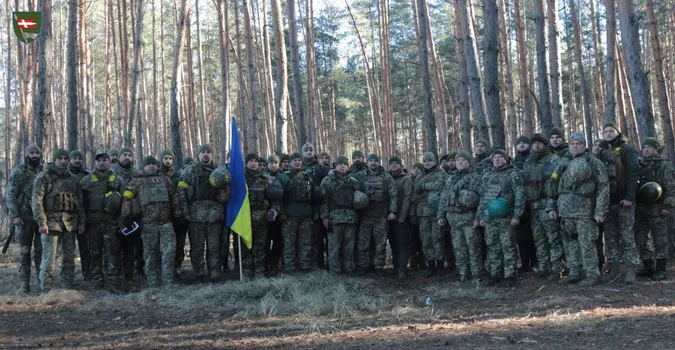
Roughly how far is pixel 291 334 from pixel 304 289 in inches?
81.1

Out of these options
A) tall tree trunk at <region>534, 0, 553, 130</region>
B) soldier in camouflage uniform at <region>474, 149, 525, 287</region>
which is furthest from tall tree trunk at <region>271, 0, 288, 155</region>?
soldier in camouflage uniform at <region>474, 149, 525, 287</region>

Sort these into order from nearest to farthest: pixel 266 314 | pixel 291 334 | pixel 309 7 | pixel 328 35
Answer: pixel 291 334 < pixel 266 314 < pixel 309 7 < pixel 328 35

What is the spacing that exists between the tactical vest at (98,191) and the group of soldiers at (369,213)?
0.07 ft

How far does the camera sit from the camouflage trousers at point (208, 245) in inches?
353

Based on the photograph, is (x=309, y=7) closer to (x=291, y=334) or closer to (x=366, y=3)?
(x=366, y=3)

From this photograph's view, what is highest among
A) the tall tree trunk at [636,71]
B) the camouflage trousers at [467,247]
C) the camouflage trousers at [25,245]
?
the tall tree trunk at [636,71]

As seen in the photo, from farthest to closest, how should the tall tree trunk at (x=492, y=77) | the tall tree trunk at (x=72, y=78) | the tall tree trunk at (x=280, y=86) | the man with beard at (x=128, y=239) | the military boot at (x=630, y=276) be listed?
the tall tree trunk at (x=280, y=86)
the tall tree trunk at (x=72, y=78)
the tall tree trunk at (x=492, y=77)
the man with beard at (x=128, y=239)
the military boot at (x=630, y=276)

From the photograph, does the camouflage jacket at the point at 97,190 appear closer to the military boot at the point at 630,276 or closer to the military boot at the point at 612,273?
the military boot at the point at 612,273

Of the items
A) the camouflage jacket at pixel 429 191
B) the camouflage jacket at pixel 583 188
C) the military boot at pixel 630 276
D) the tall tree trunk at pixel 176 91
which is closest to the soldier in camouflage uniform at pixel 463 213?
the camouflage jacket at pixel 429 191

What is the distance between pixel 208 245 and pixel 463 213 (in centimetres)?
417

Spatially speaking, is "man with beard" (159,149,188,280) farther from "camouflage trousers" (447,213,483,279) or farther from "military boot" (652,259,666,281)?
"military boot" (652,259,666,281)

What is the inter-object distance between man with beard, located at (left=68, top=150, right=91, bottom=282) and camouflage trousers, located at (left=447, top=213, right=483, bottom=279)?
602 centimetres

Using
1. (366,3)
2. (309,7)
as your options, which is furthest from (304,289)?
(366,3)

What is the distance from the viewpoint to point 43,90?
1096 cm
